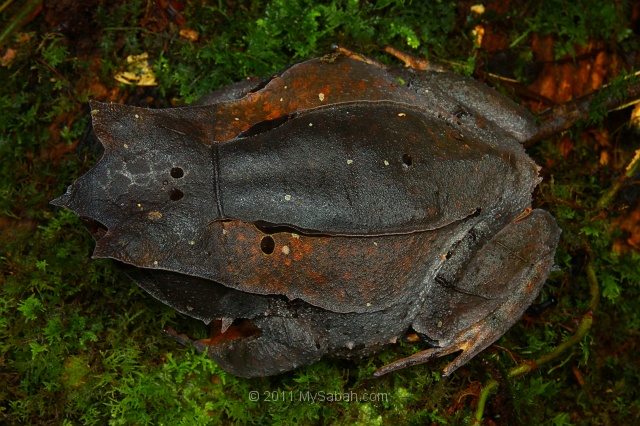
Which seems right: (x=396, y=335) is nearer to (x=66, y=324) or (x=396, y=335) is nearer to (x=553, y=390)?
(x=553, y=390)

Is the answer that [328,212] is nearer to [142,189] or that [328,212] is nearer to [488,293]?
[142,189]

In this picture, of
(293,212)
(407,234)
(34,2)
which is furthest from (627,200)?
(34,2)

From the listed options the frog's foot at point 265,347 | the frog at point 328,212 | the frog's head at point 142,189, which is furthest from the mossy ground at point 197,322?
the frog's head at point 142,189

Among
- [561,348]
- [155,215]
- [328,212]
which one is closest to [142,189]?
[155,215]

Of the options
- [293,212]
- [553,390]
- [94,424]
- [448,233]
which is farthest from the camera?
[553,390]

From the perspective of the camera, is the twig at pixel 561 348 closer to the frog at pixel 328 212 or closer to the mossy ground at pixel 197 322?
the mossy ground at pixel 197 322

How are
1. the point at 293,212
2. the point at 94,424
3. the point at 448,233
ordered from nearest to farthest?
the point at 293,212
the point at 448,233
the point at 94,424

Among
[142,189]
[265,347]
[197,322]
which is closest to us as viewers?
[142,189]
